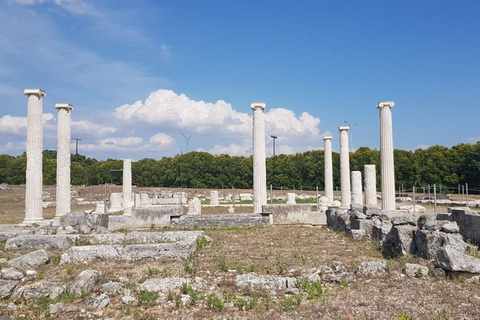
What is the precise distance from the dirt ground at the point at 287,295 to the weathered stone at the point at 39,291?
0.63 feet

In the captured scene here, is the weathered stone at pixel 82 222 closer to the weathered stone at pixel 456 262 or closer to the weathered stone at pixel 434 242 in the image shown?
the weathered stone at pixel 434 242

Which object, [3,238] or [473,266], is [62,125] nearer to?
[3,238]

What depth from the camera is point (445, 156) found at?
1986 inches

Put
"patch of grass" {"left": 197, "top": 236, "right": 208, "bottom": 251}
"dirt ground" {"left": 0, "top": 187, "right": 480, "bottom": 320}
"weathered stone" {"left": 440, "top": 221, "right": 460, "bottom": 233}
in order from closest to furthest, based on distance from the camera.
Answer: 1. "dirt ground" {"left": 0, "top": 187, "right": 480, "bottom": 320}
2. "weathered stone" {"left": 440, "top": 221, "right": 460, "bottom": 233}
3. "patch of grass" {"left": 197, "top": 236, "right": 208, "bottom": 251}

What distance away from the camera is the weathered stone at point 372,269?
8.48 meters

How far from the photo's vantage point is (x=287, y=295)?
718 centimetres

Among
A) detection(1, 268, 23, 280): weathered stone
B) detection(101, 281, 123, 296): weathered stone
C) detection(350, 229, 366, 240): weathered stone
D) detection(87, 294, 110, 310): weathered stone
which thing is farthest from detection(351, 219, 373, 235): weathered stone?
detection(1, 268, 23, 280): weathered stone

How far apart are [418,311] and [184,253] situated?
6.38 m

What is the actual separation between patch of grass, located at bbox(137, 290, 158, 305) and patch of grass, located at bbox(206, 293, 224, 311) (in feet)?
3.39

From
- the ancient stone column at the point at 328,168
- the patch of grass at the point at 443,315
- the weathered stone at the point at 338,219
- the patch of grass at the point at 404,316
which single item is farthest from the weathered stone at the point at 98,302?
the ancient stone column at the point at 328,168

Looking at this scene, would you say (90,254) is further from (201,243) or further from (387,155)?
(387,155)

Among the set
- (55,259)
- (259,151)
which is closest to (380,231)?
(259,151)

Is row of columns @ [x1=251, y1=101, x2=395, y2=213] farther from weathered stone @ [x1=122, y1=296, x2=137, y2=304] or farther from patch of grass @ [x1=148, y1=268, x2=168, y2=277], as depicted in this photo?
weathered stone @ [x1=122, y1=296, x2=137, y2=304]

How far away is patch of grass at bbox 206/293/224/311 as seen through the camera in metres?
6.48
